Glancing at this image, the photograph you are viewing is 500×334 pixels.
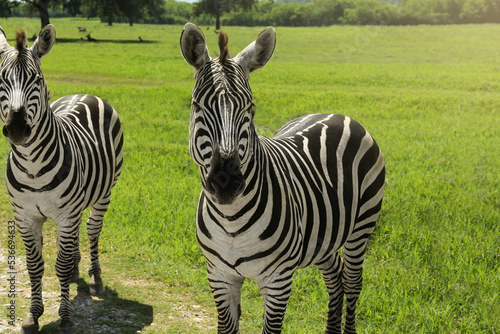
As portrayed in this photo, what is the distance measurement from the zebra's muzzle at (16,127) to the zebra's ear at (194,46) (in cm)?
186

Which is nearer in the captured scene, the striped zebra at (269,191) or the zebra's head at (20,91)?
the striped zebra at (269,191)

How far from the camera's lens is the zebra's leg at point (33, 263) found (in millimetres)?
4562

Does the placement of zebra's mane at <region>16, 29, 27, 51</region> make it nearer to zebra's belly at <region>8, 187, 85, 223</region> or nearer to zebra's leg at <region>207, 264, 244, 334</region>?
zebra's belly at <region>8, 187, 85, 223</region>

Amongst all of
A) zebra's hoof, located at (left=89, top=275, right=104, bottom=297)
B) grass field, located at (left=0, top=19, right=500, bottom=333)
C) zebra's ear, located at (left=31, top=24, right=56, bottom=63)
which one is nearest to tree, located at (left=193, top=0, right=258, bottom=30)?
grass field, located at (left=0, top=19, right=500, bottom=333)

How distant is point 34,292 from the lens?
4723 mm

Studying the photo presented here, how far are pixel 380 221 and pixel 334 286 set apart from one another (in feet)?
9.82

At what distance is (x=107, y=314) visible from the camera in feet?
17.0

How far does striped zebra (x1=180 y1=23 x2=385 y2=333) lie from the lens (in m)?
2.75

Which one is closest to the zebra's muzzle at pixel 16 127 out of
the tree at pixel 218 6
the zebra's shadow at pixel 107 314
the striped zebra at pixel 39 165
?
the striped zebra at pixel 39 165

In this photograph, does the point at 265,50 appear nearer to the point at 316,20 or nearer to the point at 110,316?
the point at 110,316

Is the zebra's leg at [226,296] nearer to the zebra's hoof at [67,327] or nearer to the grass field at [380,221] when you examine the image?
the grass field at [380,221]

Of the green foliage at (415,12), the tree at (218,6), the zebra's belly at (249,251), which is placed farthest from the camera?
the tree at (218,6)

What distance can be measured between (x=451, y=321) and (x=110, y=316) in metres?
3.55

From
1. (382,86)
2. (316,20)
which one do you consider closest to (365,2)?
(316,20)
